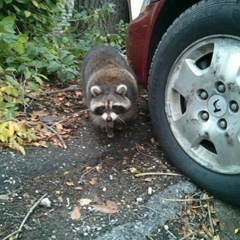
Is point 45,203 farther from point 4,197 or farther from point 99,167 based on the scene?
point 99,167

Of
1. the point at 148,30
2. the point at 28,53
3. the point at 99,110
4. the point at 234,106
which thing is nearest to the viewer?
the point at 234,106

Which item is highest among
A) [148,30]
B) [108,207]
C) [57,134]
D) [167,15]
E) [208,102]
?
[167,15]

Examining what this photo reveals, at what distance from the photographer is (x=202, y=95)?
2.68 metres

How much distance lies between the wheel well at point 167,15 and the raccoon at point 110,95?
78 cm

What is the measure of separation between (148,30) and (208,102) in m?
0.89

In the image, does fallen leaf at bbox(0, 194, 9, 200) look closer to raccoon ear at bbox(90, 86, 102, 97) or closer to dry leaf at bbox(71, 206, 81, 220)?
dry leaf at bbox(71, 206, 81, 220)

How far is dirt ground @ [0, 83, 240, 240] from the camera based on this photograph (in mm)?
2514

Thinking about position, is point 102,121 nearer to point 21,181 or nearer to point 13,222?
point 21,181

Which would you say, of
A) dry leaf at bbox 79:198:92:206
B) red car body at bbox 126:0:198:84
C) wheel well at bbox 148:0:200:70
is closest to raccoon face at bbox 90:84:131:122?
red car body at bbox 126:0:198:84

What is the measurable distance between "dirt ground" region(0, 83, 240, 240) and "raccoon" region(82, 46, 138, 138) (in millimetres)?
384

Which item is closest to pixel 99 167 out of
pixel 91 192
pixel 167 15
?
pixel 91 192

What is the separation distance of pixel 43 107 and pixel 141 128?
38.7 inches

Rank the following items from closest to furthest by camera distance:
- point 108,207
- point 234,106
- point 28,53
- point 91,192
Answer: point 234,106, point 108,207, point 91,192, point 28,53

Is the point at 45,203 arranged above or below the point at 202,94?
below
